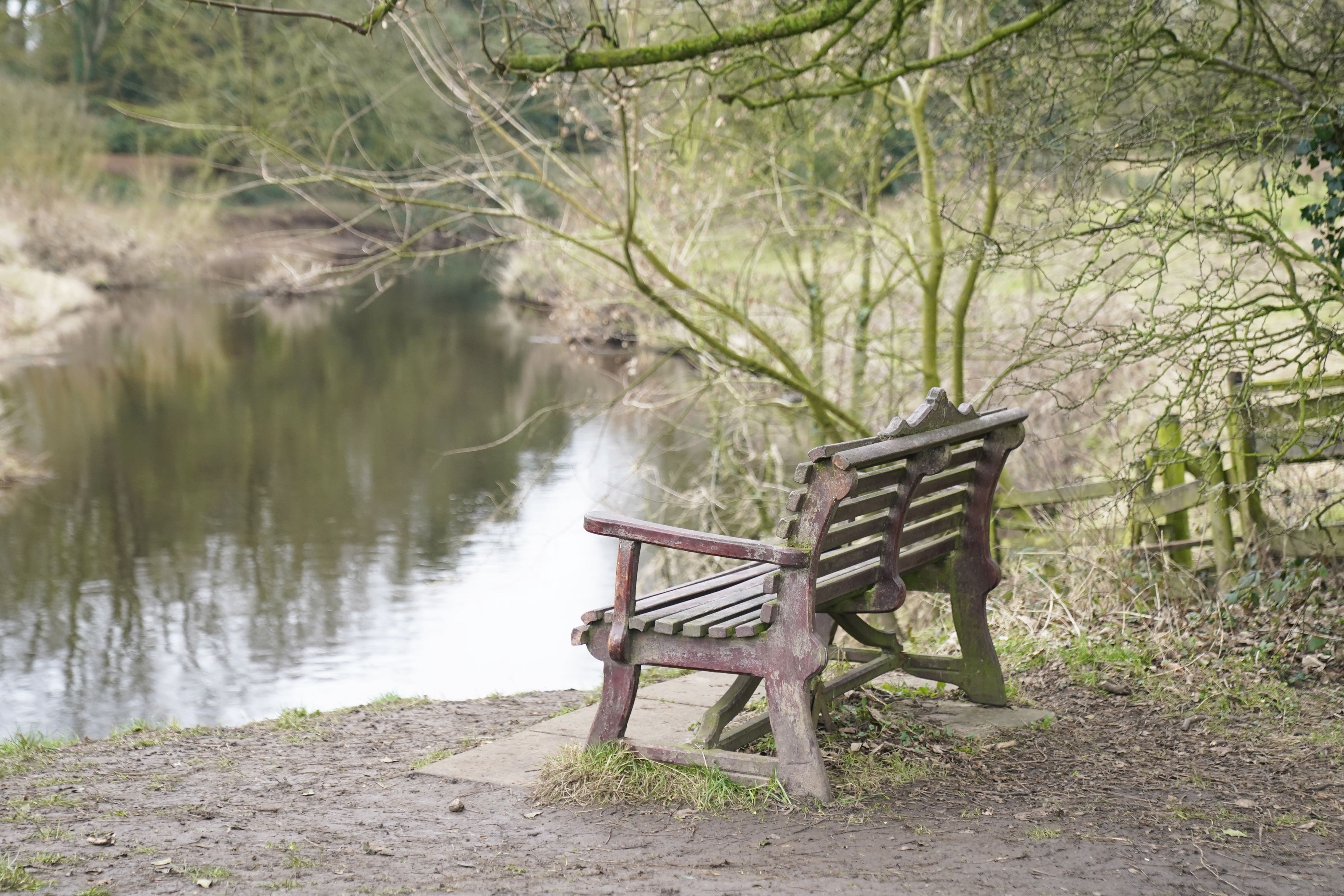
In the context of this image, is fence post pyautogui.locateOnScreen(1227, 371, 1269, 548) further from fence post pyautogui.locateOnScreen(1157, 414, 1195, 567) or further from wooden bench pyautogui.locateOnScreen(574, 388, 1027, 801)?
wooden bench pyautogui.locateOnScreen(574, 388, 1027, 801)

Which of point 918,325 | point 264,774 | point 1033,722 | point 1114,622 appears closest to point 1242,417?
point 1114,622

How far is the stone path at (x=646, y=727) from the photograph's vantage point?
4.55m

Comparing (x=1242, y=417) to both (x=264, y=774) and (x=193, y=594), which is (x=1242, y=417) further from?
(x=193, y=594)

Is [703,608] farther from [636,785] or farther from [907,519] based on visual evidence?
[907,519]

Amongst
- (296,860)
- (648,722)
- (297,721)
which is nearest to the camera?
(296,860)

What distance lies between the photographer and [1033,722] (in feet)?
16.3

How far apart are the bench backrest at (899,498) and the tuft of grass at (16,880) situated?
226 cm

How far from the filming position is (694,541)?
392cm

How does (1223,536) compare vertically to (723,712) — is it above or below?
above

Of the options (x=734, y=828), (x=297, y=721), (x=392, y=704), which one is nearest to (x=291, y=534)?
(x=392, y=704)

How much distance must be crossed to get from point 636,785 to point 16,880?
70.4 inches

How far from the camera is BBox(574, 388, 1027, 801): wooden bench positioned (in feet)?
12.8

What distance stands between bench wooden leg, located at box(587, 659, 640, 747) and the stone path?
0.27 ft

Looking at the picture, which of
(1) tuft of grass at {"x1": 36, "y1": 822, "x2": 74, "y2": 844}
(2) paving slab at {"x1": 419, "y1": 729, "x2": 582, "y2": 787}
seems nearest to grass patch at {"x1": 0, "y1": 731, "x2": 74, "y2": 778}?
(1) tuft of grass at {"x1": 36, "y1": 822, "x2": 74, "y2": 844}
